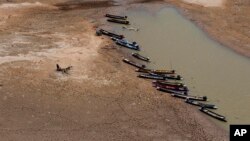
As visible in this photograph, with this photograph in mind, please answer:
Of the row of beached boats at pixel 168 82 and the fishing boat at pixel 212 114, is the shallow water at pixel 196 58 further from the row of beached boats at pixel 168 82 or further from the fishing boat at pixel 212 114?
the row of beached boats at pixel 168 82

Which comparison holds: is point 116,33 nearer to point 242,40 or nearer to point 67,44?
point 67,44

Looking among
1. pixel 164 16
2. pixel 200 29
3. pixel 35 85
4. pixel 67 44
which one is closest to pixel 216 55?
pixel 200 29

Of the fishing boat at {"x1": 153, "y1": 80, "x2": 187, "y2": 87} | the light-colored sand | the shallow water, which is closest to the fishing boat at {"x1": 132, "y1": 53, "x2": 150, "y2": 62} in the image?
the shallow water

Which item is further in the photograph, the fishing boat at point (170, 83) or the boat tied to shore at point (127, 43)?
the boat tied to shore at point (127, 43)

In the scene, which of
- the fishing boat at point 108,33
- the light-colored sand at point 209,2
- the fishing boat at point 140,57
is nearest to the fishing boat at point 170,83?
the fishing boat at point 140,57

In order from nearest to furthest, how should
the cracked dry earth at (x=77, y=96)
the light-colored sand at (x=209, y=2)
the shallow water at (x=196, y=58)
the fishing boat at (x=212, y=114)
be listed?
the cracked dry earth at (x=77, y=96)
the fishing boat at (x=212, y=114)
the shallow water at (x=196, y=58)
the light-colored sand at (x=209, y=2)

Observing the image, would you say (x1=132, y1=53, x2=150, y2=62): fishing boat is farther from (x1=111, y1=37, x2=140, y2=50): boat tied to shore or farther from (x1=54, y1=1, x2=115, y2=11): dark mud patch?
(x1=54, y1=1, x2=115, y2=11): dark mud patch
